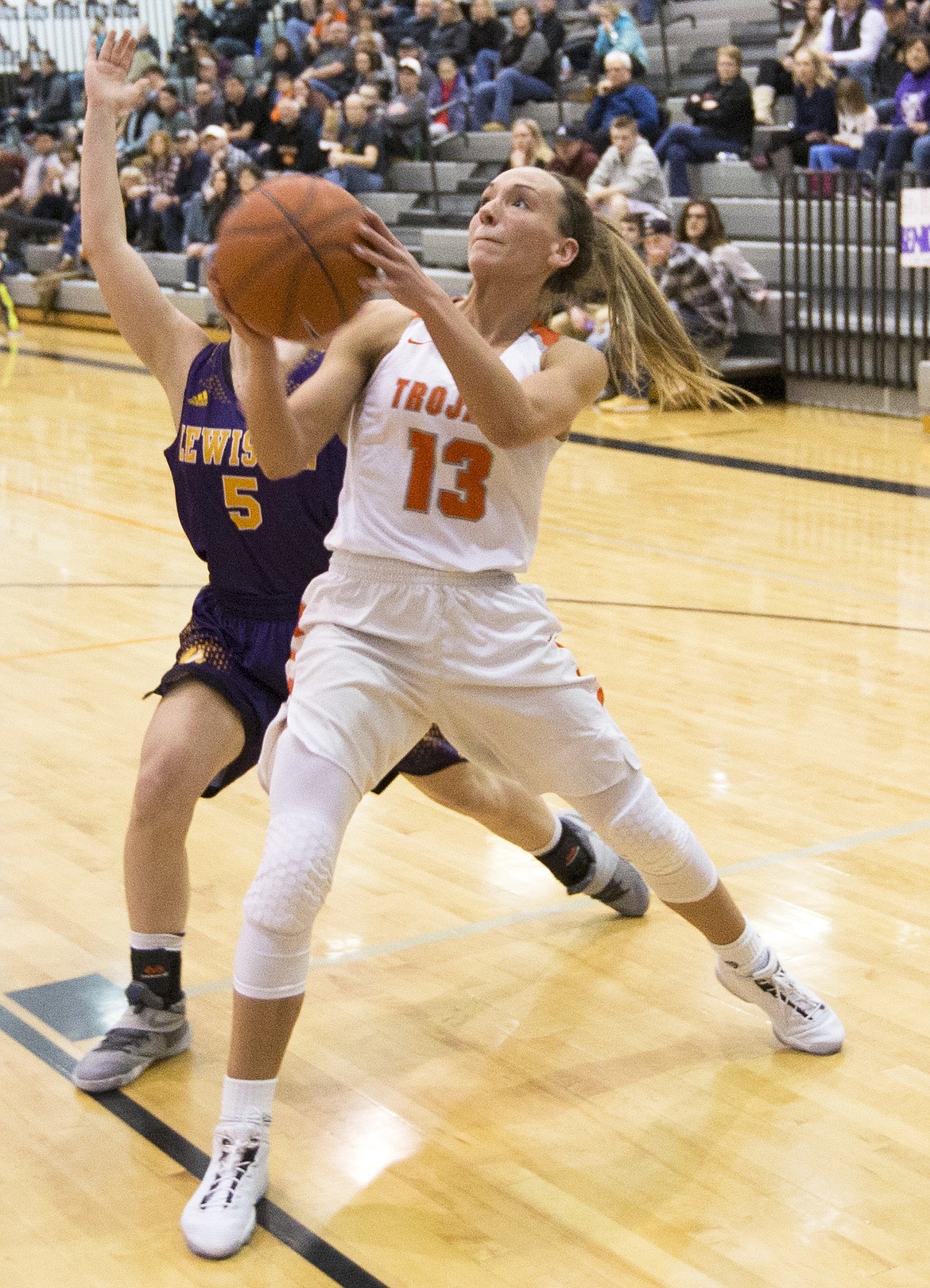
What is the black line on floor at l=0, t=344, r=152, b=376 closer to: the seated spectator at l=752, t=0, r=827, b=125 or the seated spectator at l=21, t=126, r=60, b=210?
the seated spectator at l=21, t=126, r=60, b=210

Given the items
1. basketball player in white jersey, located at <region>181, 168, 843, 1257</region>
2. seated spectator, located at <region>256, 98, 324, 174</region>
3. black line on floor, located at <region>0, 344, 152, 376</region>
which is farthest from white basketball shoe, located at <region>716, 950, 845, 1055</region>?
seated spectator, located at <region>256, 98, 324, 174</region>

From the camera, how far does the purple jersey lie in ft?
10.3

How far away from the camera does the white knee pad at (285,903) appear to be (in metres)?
2.52

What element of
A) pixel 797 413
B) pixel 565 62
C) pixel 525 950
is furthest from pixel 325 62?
pixel 525 950

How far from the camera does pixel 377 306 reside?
115 inches

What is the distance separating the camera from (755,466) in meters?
9.55

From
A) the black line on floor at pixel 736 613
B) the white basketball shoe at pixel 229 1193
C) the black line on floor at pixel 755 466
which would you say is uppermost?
the white basketball shoe at pixel 229 1193

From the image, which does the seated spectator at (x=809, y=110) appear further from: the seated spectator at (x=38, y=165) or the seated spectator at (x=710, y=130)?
the seated spectator at (x=38, y=165)

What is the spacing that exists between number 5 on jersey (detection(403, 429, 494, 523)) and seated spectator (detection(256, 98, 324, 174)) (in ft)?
48.0

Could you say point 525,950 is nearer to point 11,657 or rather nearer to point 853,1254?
point 853,1254

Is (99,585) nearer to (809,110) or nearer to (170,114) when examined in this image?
(809,110)

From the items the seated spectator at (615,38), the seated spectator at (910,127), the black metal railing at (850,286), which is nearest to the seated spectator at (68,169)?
the seated spectator at (615,38)

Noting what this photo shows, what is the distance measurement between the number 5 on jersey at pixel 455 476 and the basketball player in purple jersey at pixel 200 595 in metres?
0.46

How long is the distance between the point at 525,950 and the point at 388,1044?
51cm
